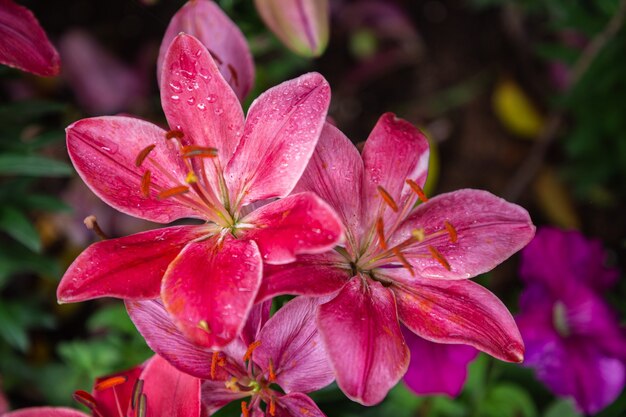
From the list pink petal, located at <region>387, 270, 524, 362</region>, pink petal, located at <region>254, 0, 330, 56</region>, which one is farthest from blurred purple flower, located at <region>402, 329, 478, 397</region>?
pink petal, located at <region>254, 0, 330, 56</region>

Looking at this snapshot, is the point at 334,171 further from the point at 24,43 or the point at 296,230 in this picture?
the point at 24,43

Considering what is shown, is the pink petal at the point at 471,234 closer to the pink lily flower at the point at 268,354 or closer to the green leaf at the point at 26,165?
the pink lily flower at the point at 268,354

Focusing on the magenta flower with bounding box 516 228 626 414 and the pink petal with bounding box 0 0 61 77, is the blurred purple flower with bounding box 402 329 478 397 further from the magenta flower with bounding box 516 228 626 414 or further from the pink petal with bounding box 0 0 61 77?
the pink petal with bounding box 0 0 61 77

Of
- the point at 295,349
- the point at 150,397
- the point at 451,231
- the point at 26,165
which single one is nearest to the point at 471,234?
the point at 451,231

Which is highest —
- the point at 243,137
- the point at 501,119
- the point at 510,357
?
the point at 243,137

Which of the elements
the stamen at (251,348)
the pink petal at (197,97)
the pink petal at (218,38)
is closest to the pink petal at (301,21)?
the pink petal at (218,38)

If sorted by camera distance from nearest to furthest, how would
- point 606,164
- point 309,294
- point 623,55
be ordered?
1. point 309,294
2. point 623,55
3. point 606,164

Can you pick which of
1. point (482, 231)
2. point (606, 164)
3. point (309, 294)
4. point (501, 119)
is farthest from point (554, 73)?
point (309, 294)

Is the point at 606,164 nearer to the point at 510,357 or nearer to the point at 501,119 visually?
the point at 501,119
